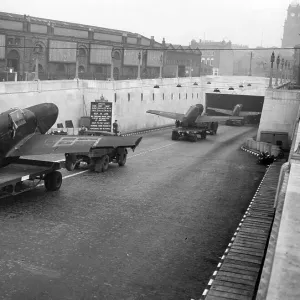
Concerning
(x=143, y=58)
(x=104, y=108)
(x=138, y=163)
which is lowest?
(x=138, y=163)

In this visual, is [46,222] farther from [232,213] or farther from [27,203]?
[232,213]

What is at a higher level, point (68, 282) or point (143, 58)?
point (143, 58)

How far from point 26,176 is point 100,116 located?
64.4 feet

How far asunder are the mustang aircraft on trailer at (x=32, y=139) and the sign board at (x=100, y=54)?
44161 mm

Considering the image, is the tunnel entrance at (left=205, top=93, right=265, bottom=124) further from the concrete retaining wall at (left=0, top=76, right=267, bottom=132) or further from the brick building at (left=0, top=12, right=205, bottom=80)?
the brick building at (left=0, top=12, right=205, bottom=80)

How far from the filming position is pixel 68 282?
10906 millimetres

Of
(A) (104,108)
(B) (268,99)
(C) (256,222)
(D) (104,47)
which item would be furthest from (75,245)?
(D) (104,47)

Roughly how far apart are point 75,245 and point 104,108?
78.5ft

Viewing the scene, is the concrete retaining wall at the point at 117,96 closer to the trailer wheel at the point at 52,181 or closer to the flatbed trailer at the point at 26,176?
the flatbed trailer at the point at 26,176

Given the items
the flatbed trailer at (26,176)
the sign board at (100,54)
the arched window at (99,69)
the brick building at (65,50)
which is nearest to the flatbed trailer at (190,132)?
the brick building at (65,50)

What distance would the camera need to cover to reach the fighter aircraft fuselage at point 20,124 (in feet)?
58.3

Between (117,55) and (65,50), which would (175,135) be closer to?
(65,50)

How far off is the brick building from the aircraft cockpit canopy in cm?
2491

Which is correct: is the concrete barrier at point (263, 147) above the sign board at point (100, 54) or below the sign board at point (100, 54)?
below
